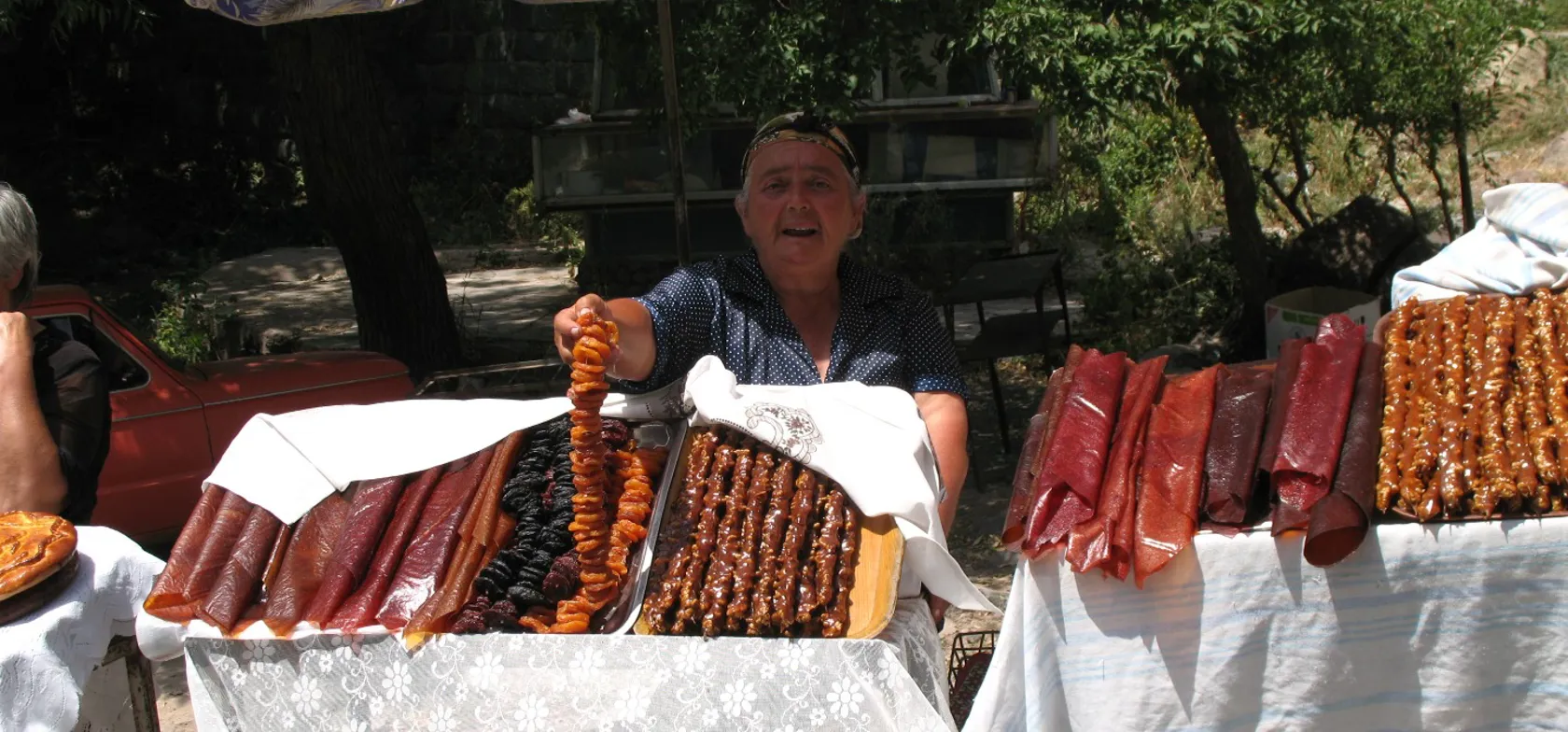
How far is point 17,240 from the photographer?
2.74 meters

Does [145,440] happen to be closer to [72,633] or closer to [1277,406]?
[72,633]

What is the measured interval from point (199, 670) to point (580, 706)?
28.9 inches

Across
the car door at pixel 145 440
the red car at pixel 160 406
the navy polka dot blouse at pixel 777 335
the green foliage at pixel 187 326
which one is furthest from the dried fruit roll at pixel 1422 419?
the green foliage at pixel 187 326

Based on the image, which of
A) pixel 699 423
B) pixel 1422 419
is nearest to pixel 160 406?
pixel 699 423

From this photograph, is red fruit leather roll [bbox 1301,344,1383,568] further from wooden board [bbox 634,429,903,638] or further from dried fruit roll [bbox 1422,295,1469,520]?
wooden board [bbox 634,429,903,638]

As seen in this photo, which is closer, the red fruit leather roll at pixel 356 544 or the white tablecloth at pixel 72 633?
the white tablecloth at pixel 72 633

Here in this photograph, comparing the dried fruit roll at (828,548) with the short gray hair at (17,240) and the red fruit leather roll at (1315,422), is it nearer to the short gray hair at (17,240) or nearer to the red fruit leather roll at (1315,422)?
the red fruit leather roll at (1315,422)

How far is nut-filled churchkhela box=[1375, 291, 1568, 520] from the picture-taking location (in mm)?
2160

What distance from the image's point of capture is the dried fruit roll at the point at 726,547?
7.41ft

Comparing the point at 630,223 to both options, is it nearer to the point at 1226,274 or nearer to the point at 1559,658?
the point at 1226,274

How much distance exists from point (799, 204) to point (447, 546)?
39.2 inches

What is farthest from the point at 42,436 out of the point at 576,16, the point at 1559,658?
the point at 576,16

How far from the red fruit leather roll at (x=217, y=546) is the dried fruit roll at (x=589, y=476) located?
669 millimetres

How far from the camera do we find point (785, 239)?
2799mm
